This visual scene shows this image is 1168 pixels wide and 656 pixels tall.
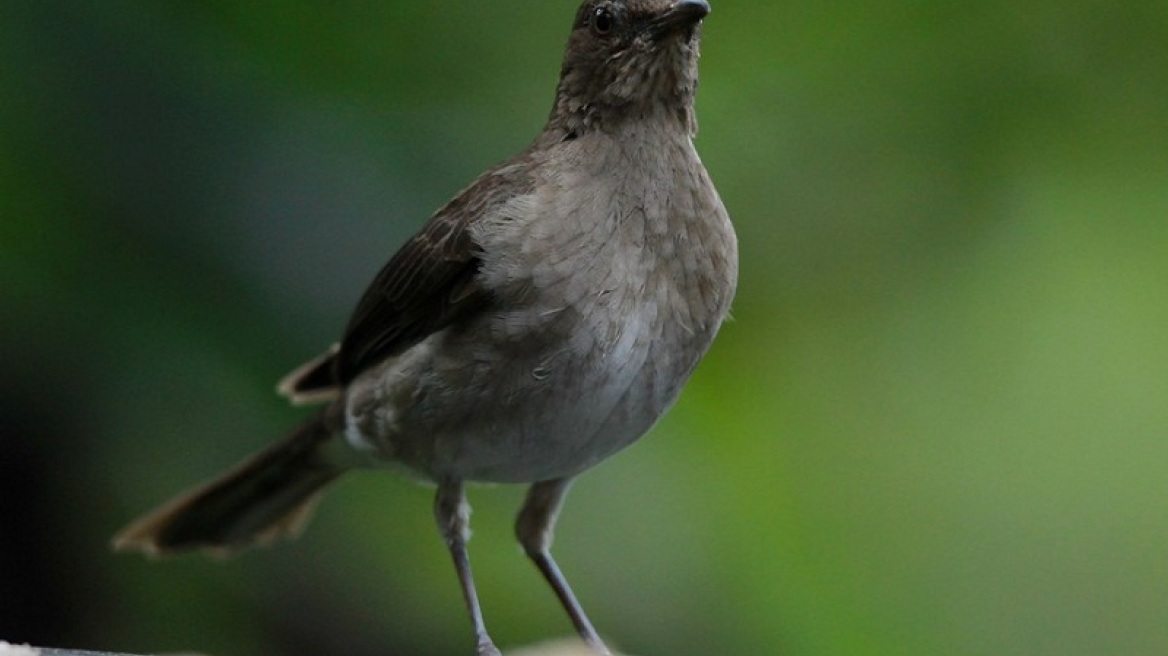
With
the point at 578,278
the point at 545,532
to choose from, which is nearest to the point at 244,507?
the point at 545,532

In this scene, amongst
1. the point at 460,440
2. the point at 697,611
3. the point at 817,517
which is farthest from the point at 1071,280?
the point at 460,440

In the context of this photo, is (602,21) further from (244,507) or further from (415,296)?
→ (244,507)

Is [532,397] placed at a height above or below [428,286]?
below

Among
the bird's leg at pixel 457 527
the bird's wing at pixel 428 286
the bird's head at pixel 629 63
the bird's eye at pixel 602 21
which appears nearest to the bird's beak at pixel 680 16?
the bird's head at pixel 629 63

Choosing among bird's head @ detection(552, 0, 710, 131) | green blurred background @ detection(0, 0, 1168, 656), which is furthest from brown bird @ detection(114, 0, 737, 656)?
green blurred background @ detection(0, 0, 1168, 656)

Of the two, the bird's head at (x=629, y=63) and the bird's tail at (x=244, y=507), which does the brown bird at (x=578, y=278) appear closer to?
Result: the bird's head at (x=629, y=63)

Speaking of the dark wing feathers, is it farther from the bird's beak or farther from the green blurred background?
the bird's beak

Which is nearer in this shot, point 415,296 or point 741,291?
point 415,296

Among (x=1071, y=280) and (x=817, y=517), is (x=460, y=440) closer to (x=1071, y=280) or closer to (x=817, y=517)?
(x=817, y=517)
